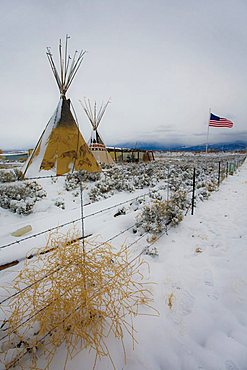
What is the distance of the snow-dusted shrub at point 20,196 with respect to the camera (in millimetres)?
5727

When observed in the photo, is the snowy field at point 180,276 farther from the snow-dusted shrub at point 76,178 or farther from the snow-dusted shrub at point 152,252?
the snow-dusted shrub at point 76,178

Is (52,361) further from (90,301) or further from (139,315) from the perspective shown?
(139,315)

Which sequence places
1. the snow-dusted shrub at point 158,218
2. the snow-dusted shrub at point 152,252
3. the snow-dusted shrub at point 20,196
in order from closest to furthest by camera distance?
the snow-dusted shrub at point 152,252, the snow-dusted shrub at point 158,218, the snow-dusted shrub at point 20,196

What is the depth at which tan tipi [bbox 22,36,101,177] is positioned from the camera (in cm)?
786

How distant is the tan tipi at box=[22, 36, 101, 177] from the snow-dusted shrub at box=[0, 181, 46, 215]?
73 cm

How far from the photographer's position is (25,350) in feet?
5.36

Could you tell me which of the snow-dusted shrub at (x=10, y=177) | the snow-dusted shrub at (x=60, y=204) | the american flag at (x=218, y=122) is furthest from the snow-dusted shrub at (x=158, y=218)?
the american flag at (x=218, y=122)

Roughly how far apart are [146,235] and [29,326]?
8.27ft

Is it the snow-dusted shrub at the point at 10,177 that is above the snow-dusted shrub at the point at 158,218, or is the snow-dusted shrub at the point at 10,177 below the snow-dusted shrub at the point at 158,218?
above

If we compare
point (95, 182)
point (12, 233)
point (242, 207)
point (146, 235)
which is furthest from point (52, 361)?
point (95, 182)

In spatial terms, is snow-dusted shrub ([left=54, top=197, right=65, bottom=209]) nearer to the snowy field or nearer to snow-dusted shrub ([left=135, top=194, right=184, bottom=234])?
the snowy field

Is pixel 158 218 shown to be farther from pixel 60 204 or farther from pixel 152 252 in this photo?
pixel 60 204

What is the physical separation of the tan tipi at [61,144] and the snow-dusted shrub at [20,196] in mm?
733

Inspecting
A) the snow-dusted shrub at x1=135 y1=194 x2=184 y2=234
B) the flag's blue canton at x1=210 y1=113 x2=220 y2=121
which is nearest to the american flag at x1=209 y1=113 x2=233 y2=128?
the flag's blue canton at x1=210 y1=113 x2=220 y2=121
